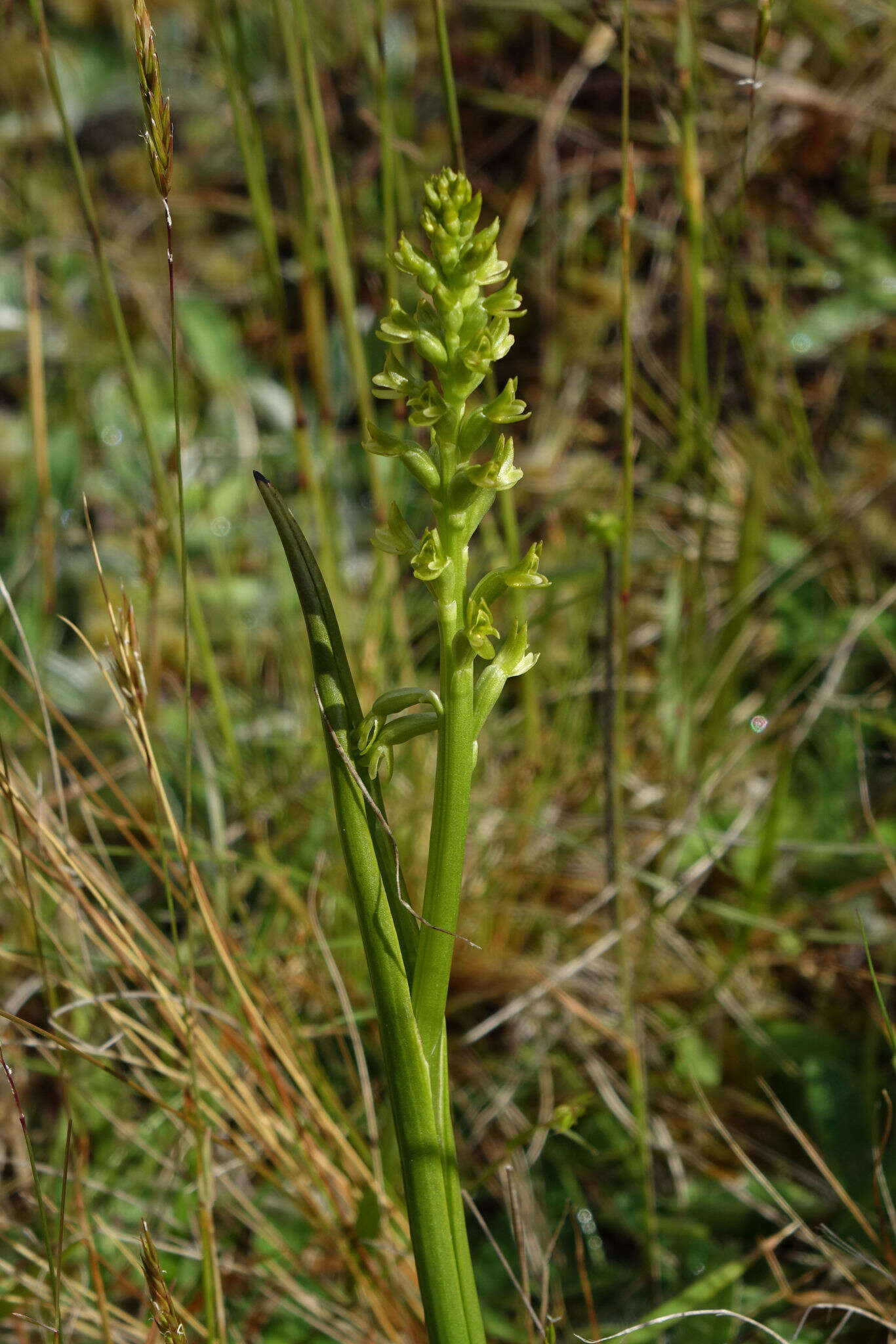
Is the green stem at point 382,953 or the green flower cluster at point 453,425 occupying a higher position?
the green flower cluster at point 453,425

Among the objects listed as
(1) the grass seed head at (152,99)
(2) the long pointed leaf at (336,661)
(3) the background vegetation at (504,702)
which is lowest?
(3) the background vegetation at (504,702)

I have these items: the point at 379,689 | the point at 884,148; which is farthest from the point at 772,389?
the point at 379,689

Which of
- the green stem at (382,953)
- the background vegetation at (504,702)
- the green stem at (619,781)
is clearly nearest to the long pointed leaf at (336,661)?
the green stem at (382,953)

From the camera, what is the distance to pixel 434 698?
34.9 inches

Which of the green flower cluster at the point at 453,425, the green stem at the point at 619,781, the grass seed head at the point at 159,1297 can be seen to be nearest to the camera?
the green flower cluster at the point at 453,425

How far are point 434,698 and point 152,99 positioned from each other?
2.03 ft

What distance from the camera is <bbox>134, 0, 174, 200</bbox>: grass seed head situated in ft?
3.21

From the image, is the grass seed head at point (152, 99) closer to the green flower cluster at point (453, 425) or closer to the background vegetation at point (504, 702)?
the green flower cluster at point (453, 425)

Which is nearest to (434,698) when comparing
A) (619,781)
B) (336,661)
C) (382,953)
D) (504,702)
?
(336,661)

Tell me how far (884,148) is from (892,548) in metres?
1.19

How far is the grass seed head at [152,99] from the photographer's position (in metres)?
0.98

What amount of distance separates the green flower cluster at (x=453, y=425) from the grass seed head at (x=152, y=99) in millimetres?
308

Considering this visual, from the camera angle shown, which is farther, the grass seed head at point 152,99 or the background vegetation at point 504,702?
the background vegetation at point 504,702

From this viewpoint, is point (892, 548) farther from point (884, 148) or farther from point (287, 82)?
point (287, 82)
